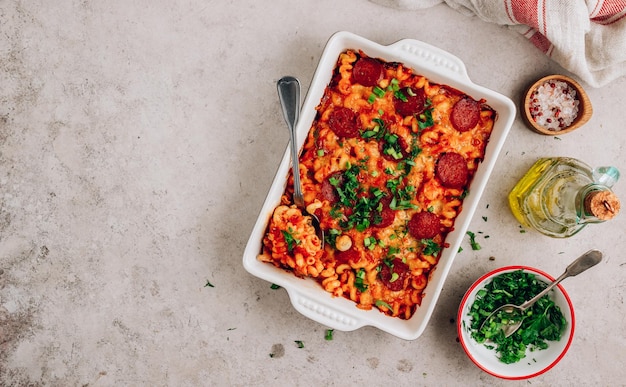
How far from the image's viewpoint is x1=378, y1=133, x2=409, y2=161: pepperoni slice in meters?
3.08

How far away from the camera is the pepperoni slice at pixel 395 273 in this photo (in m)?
3.15

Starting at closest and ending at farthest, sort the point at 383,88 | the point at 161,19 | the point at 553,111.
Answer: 1. the point at 383,88
2. the point at 553,111
3. the point at 161,19

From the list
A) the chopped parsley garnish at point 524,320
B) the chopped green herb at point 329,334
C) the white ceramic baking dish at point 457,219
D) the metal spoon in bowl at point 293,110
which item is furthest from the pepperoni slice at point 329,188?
the chopped parsley garnish at point 524,320

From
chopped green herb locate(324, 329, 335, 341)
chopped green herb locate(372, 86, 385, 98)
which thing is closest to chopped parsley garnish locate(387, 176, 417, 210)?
chopped green herb locate(372, 86, 385, 98)

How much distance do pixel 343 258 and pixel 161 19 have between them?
77.8 inches

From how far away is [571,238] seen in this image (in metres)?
3.53

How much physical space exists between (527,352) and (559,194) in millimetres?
1004

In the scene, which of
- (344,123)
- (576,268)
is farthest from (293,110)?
(576,268)

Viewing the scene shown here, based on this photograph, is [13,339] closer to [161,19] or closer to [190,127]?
[190,127]

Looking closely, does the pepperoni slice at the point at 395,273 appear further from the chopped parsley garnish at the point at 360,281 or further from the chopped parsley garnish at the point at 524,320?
the chopped parsley garnish at the point at 524,320

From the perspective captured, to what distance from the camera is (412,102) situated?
309cm

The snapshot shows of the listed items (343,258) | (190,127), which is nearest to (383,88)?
(343,258)

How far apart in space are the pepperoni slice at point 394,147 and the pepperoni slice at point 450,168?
0.21 m

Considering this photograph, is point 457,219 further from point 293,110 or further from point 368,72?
point 293,110
